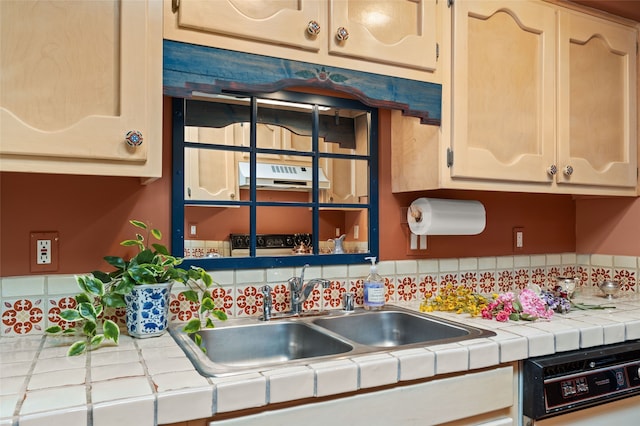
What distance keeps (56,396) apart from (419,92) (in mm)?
1368

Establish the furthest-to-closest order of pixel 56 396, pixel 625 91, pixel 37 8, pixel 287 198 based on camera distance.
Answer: pixel 625 91, pixel 287 198, pixel 37 8, pixel 56 396

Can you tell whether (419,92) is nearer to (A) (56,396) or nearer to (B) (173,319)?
(B) (173,319)

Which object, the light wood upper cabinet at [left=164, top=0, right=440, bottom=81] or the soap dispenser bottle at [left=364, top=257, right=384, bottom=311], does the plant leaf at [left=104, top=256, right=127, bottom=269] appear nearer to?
the light wood upper cabinet at [left=164, top=0, right=440, bottom=81]

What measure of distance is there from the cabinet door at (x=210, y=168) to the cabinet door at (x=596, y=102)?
133 cm

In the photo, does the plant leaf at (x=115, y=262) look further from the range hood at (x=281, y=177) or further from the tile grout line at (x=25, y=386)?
the range hood at (x=281, y=177)

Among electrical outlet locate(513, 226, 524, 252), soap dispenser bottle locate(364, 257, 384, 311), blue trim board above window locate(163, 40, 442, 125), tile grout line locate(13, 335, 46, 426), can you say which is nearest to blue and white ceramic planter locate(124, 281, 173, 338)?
tile grout line locate(13, 335, 46, 426)

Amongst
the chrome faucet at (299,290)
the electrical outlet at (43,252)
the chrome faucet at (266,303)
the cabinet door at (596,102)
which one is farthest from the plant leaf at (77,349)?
the cabinet door at (596,102)

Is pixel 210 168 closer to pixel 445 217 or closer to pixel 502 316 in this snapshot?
pixel 445 217

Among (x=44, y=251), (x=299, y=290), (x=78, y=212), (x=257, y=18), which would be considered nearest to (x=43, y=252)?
(x=44, y=251)

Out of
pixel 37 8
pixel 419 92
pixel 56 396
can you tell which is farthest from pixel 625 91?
pixel 56 396

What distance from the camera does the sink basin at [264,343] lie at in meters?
1.48

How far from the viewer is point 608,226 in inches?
91.1

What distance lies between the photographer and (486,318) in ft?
5.28

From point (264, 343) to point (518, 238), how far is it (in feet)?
4.66
